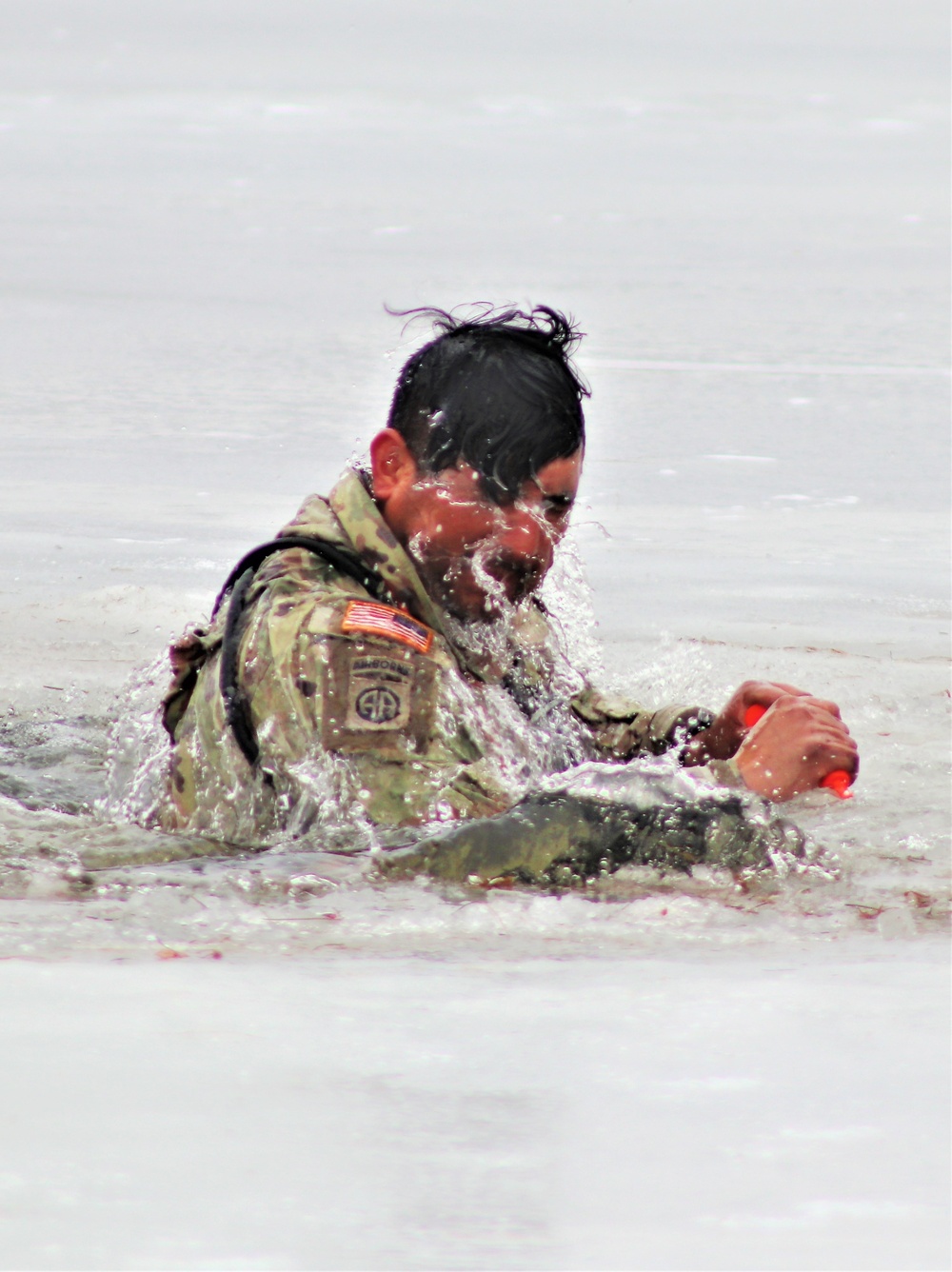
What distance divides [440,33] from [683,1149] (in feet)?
71.1

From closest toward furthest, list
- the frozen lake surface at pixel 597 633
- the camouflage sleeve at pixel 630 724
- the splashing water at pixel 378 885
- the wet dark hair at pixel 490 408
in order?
the frozen lake surface at pixel 597 633 < the splashing water at pixel 378 885 < the wet dark hair at pixel 490 408 < the camouflage sleeve at pixel 630 724

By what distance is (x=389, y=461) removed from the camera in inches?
125

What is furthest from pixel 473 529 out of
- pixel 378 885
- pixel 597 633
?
pixel 597 633

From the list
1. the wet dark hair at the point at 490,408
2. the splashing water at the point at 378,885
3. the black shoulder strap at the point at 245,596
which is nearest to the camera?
the splashing water at the point at 378,885

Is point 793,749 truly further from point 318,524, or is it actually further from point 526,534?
point 318,524

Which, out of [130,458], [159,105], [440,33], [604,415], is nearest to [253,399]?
[130,458]

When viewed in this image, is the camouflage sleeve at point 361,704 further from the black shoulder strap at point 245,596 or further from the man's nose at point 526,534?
the man's nose at point 526,534

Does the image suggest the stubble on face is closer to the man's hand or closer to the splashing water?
the splashing water

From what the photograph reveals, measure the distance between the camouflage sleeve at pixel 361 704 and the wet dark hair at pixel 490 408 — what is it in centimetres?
32

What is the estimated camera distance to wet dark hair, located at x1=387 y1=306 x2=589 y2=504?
3.12 metres

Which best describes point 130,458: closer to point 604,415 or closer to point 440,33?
point 604,415

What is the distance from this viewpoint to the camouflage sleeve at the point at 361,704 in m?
2.89

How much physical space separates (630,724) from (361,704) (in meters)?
1.11

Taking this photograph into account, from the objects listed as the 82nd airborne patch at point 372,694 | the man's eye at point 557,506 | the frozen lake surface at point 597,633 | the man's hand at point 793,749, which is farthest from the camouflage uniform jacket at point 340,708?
the man's hand at point 793,749
